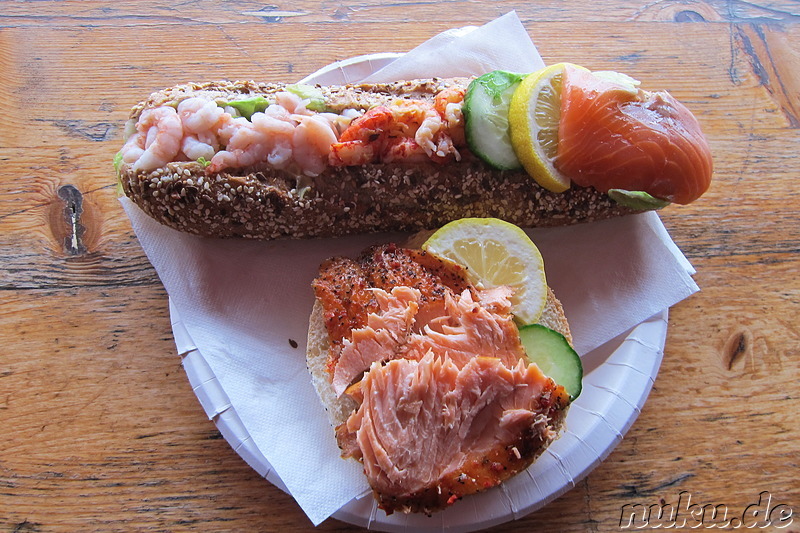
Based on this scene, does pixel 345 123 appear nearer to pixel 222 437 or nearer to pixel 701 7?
pixel 222 437

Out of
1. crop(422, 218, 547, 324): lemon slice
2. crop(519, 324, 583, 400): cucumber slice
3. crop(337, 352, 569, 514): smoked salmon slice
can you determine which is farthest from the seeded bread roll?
crop(337, 352, 569, 514): smoked salmon slice

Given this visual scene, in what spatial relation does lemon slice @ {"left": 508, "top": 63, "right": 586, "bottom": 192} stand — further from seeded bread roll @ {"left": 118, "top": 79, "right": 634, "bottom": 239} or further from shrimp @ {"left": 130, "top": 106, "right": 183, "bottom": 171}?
shrimp @ {"left": 130, "top": 106, "right": 183, "bottom": 171}

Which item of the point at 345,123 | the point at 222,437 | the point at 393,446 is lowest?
the point at 222,437

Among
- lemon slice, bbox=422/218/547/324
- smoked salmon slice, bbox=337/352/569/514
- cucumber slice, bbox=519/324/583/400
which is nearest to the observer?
smoked salmon slice, bbox=337/352/569/514

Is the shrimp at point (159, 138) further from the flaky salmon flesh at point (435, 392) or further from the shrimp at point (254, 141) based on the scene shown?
the flaky salmon flesh at point (435, 392)

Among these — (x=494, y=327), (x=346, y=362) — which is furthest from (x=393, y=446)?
(x=494, y=327)
